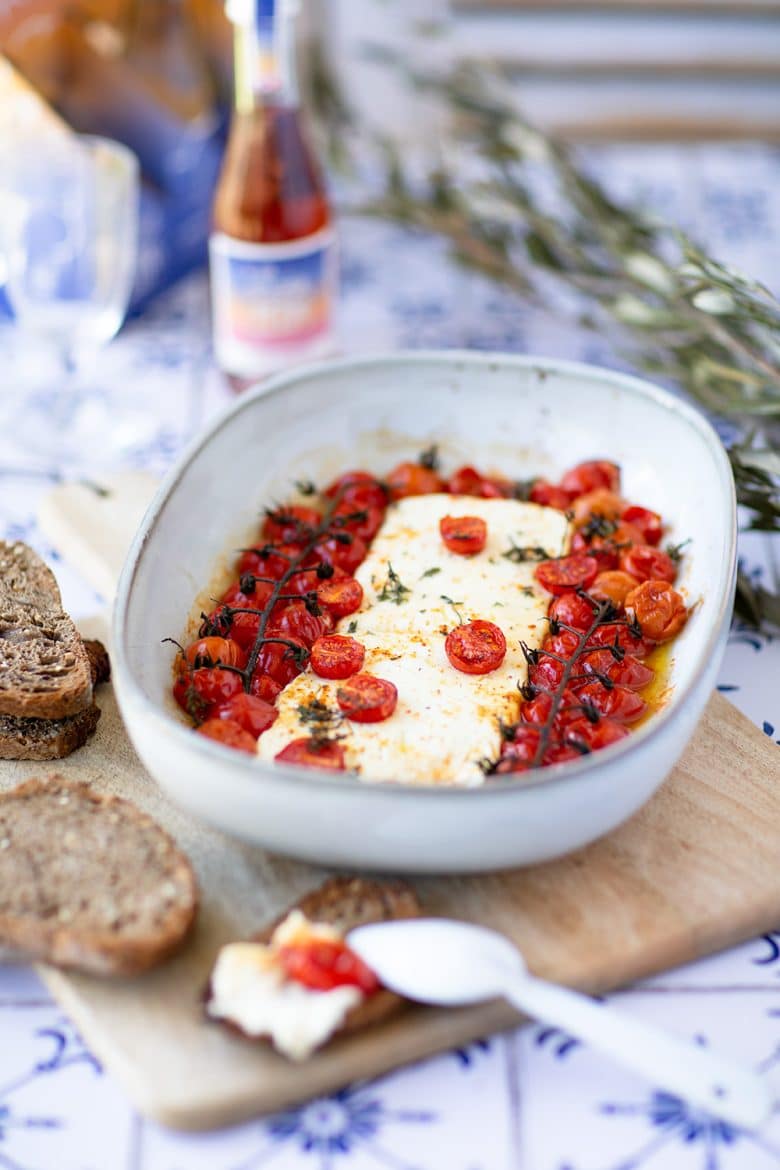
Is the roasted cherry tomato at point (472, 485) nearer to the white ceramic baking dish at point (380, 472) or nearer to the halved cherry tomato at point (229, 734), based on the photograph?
the white ceramic baking dish at point (380, 472)

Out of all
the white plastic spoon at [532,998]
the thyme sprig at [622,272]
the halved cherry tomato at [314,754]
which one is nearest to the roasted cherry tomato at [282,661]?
the halved cherry tomato at [314,754]

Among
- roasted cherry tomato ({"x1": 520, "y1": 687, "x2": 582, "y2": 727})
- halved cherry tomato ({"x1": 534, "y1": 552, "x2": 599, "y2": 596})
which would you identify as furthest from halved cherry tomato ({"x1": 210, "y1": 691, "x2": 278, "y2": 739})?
halved cherry tomato ({"x1": 534, "y1": 552, "x2": 599, "y2": 596})

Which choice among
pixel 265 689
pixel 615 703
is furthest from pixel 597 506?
pixel 265 689

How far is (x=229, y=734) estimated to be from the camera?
186cm

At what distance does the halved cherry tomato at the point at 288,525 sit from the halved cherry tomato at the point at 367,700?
1.77 feet

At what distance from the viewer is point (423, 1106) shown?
60.9 inches

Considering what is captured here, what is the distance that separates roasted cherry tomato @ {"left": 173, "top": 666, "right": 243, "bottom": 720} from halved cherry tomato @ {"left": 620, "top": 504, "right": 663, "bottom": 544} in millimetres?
887

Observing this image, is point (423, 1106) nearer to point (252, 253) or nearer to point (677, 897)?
point (677, 897)

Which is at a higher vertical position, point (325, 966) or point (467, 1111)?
point (325, 966)

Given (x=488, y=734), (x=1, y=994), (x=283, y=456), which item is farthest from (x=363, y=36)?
(x=1, y=994)

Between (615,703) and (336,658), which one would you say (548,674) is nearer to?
(615,703)

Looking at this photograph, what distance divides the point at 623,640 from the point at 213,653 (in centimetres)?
69

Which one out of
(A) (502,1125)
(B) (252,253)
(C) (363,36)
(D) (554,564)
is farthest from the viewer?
(C) (363,36)

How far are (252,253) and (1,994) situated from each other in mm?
1824
